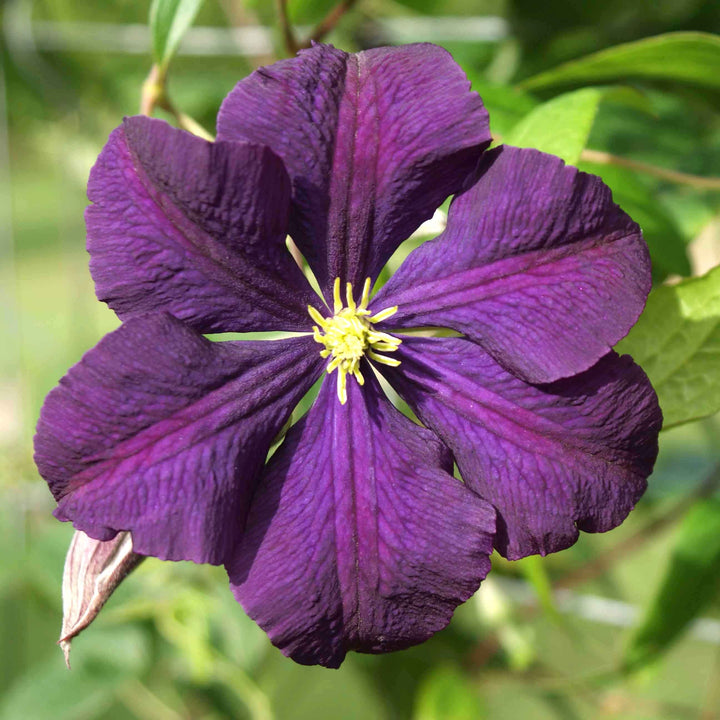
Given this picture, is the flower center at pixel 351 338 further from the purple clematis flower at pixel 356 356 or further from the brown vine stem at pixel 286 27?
the brown vine stem at pixel 286 27

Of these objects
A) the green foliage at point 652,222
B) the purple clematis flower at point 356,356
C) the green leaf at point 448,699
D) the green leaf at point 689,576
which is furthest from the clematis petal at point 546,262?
the green leaf at point 448,699

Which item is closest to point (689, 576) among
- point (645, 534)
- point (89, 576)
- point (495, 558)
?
point (645, 534)

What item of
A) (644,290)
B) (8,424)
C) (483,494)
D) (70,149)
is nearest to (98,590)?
(483,494)

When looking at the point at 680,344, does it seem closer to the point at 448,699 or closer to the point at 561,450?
the point at 561,450

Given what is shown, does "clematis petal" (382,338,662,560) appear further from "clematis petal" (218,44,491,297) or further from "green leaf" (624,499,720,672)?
"green leaf" (624,499,720,672)

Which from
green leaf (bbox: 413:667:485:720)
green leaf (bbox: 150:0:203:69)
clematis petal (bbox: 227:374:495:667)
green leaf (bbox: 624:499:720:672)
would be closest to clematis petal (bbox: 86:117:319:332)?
clematis petal (bbox: 227:374:495:667)

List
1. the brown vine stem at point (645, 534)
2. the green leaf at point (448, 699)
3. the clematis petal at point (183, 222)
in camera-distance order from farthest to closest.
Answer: the green leaf at point (448, 699) → the brown vine stem at point (645, 534) → the clematis petal at point (183, 222)

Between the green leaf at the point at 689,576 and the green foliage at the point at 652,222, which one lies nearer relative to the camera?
the green foliage at the point at 652,222
